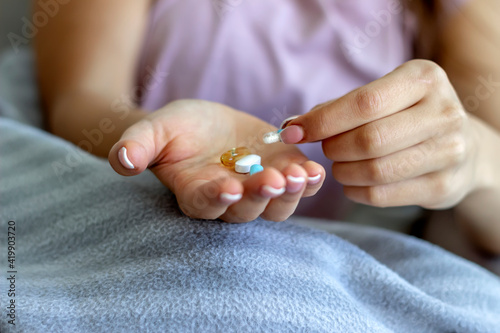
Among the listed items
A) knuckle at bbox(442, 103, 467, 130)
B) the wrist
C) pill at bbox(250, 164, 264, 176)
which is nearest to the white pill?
pill at bbox(250, 164, 264, 176)

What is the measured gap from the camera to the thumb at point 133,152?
1.49 feet

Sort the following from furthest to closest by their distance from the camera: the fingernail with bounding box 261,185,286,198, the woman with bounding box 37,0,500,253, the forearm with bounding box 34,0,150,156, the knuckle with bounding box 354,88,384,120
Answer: the forearm with bounding box 34,0,150,156, the woman with bounding box 37,0,500,253, the knuckle with bounding box 354,88,384,120, the fingernail with bounding box 261,185,286,198

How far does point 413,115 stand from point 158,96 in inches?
Result: 26.0

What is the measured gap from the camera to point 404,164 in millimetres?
552

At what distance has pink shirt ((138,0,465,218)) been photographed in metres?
0.94

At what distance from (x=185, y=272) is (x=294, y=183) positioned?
0.16 metres

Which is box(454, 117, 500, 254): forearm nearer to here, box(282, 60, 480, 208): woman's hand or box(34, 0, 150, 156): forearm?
box(282, 60, 480, 208): woman's hand

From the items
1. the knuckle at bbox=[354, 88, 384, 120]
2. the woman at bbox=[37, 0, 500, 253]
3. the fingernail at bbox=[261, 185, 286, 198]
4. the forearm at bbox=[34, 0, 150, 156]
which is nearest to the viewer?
the fingernail at bbox=[261, 185, 286, 198]

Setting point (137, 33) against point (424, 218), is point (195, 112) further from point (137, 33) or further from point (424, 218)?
point (424, 218)

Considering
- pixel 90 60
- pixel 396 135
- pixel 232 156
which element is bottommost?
pixel 90 60

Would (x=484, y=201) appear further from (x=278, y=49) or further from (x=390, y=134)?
(x=278, y=49)

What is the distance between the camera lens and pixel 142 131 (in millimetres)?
495

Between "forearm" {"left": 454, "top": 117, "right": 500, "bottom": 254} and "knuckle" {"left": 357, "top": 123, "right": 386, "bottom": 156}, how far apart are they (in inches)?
11.2

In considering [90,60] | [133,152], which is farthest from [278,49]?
[133,152]
